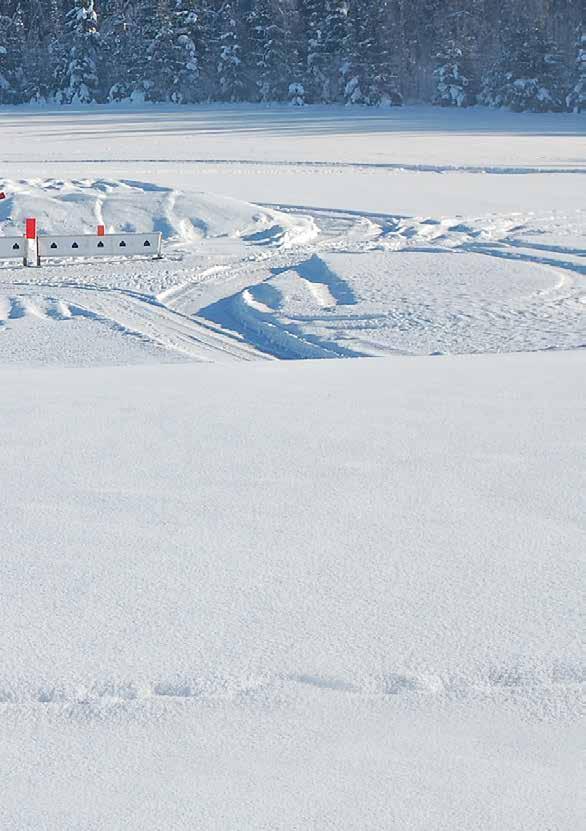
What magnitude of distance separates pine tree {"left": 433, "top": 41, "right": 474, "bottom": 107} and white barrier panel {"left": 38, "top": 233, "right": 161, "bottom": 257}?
1636 inches

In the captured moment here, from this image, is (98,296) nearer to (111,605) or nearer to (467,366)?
(467,366)

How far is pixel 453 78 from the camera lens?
51.2 metres

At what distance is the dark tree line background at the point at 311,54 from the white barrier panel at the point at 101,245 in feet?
130

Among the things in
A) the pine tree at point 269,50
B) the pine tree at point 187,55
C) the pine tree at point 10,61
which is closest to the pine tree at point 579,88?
the pine tree at point 269,50

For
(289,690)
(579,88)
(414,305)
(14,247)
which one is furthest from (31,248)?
(579,88)

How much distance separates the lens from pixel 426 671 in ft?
8.87

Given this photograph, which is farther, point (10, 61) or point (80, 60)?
point (10, 61)

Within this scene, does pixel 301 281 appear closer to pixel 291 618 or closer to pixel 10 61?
pixel 291 618

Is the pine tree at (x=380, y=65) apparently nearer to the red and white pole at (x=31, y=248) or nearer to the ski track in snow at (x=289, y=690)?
the red and white pole at (x=31, y=248)

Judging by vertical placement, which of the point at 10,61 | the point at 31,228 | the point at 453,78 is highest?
the point at 10,61

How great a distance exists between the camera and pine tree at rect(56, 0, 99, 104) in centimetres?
5741

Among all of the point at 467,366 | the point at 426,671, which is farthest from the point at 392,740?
the point at 467,366

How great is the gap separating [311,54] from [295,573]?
53237mm

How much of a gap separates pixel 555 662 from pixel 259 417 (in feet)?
8.34
